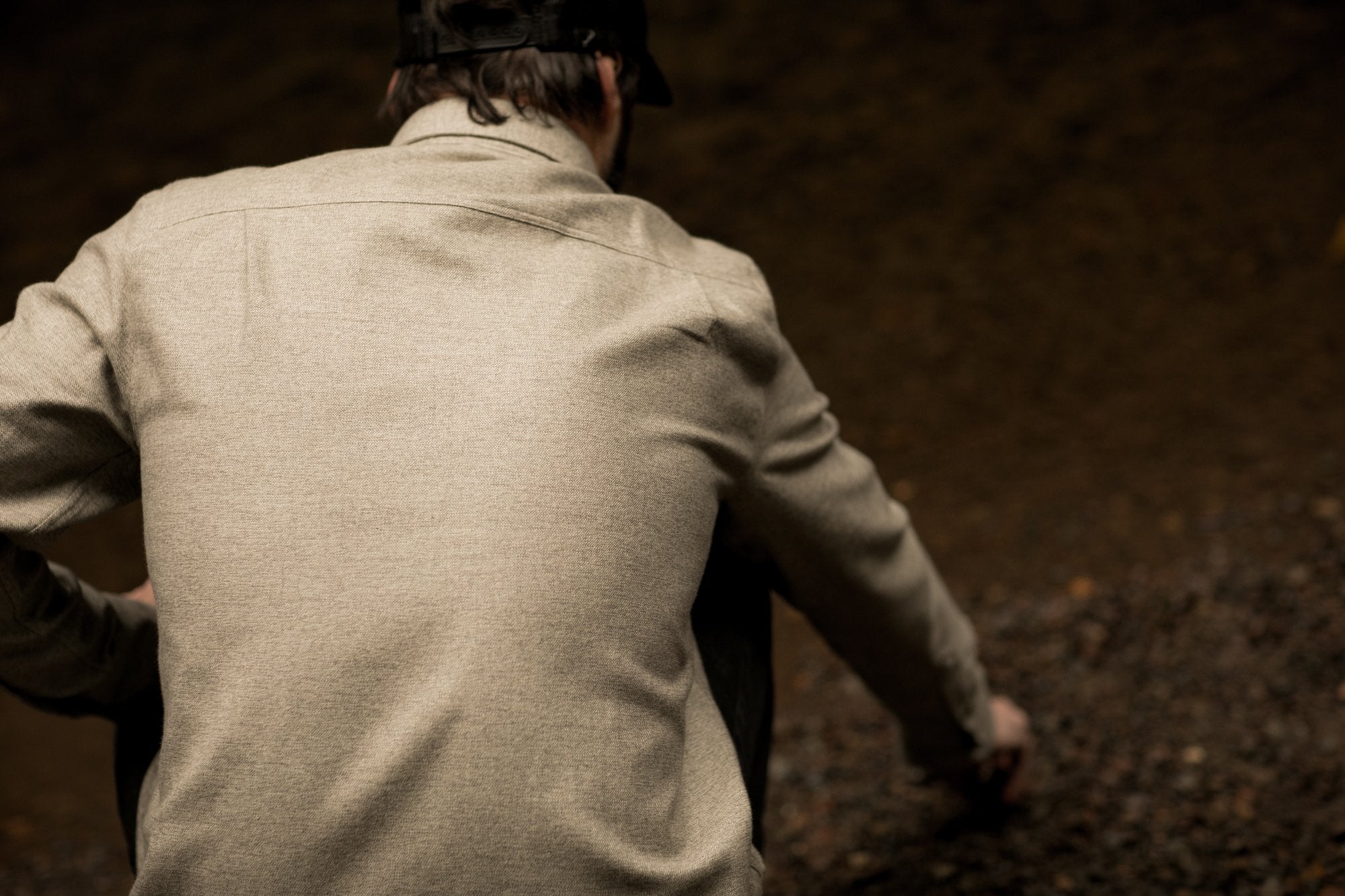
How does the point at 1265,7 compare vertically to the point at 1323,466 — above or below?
above

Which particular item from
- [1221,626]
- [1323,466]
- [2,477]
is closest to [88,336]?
[2,477]

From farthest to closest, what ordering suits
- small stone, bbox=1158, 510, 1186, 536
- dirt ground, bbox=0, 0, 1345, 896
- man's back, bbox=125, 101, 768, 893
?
small stone, bbox=1158, 510, 1186, 536 → dirt ground, bbox=0, 0, 1345, 896 → man's back, bbox=125, 101, 768, 893

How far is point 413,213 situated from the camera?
→ 94cm

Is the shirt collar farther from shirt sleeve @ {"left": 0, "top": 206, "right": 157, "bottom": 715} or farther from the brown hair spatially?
shirt sleeve @ {"left": 0, "top": 206, "right": 157, "bottom": 715}

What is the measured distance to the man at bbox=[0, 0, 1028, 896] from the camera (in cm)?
82

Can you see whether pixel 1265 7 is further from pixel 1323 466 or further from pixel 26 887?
pixel 26 887

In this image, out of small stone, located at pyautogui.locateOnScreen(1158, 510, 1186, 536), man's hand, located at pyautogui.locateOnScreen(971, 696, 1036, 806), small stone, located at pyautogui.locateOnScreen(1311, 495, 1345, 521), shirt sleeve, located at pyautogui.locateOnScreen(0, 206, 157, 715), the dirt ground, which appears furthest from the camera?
small stone, located at pyautogui.locateOnScreen(1158, 510, 1186, 536)

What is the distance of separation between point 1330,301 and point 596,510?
228cm

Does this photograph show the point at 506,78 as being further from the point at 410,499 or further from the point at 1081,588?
the point at 1081,588

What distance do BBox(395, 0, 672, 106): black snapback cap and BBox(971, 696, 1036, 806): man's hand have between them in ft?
3.18

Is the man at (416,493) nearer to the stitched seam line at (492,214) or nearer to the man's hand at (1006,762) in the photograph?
the stitched seam line at (492,214)

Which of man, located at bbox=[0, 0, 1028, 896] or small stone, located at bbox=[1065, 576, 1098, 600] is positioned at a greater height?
man, located at bbox=[0, 0, 1028, 896]

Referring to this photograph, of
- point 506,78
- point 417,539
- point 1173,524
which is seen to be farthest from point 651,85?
point 1173,524

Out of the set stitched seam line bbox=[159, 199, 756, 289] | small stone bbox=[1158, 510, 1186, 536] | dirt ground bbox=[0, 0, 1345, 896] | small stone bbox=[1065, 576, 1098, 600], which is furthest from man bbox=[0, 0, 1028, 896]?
small stone bbox=[1158, 510, 1186, 536]
